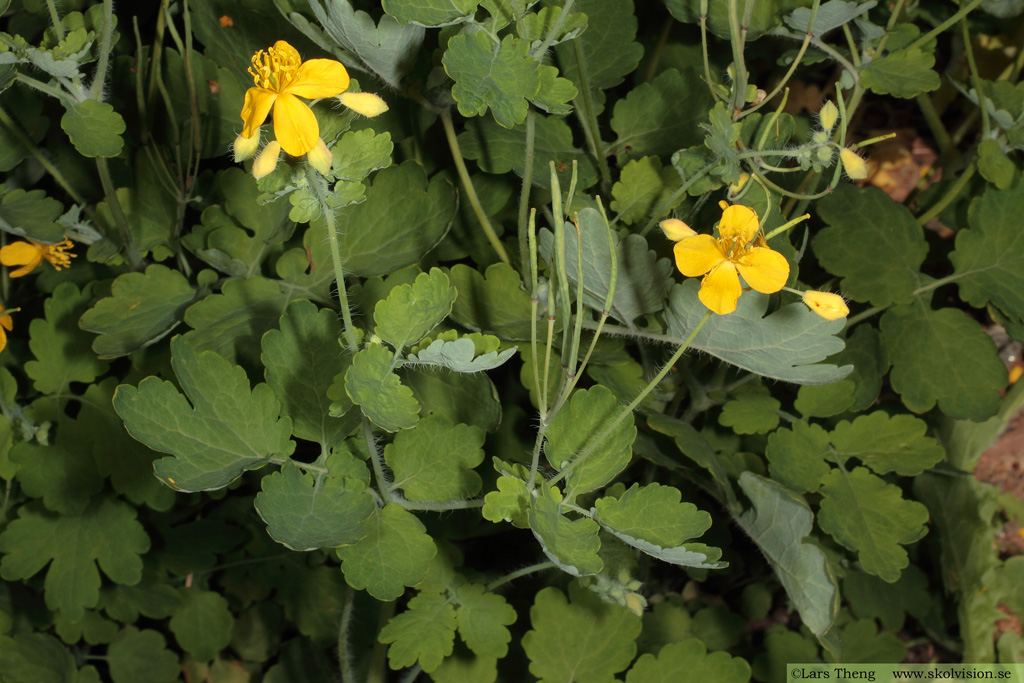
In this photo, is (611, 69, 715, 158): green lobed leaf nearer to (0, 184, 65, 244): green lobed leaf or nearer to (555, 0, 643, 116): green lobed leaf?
(555, 0, 643, 116): green lobed leaf

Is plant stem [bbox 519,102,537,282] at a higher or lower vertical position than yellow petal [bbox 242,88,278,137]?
lower

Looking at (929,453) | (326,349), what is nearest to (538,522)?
(326,349)

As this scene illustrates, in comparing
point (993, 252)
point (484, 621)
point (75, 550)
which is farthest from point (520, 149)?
point (75, 550)

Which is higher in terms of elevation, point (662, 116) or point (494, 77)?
point (494, 77)

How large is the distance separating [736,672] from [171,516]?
1.06 m

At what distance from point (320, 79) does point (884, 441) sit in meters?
1.00

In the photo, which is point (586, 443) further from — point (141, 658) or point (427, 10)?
point (141, 658)

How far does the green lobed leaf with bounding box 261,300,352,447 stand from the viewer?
0.95 meters

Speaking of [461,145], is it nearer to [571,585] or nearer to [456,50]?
[456,50]

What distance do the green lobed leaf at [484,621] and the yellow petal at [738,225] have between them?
623 mm

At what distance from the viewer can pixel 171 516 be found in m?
1.43

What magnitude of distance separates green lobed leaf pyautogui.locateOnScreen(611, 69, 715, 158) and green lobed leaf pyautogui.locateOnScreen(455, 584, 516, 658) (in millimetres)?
763

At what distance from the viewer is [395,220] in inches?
46.0

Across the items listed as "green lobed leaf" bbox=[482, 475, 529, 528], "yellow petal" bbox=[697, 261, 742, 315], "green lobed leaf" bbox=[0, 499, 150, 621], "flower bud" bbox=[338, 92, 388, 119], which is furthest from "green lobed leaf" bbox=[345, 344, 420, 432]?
"green lobed leaf" bbox=[0, 499, 150, 621]
